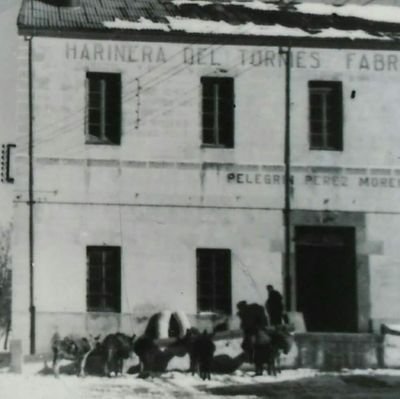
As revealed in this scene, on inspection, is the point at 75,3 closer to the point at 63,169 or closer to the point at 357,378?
the point at 63,169

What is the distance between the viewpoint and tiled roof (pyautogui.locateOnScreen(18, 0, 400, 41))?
2169cm

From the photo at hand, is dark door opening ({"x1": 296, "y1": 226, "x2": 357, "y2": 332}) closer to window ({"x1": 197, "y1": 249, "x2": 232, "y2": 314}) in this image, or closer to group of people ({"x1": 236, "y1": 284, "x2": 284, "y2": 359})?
group of people ({"x1": 236, "y1": 284, "x2": 284, "y2": 359})

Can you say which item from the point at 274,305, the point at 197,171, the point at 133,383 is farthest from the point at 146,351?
the point at 197,171

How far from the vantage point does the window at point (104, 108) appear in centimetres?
2161

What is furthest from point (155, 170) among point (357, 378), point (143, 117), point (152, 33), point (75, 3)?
point (357, 378)

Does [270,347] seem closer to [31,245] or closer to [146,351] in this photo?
[146,351]

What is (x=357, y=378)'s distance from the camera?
63.5ft

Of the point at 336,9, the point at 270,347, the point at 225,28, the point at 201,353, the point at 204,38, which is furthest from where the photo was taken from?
the point at 336,9

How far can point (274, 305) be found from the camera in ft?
70.0

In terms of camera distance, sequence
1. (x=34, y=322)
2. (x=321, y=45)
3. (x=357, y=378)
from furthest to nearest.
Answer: (x=321, y=45)
(x=34, y=322)
(x=357, y=378)

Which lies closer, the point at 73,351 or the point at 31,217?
the point at 73,351

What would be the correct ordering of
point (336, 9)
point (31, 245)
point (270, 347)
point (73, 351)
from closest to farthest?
point (73, 351)
point (270, 347)
point (31, 245)
point (336, 9)

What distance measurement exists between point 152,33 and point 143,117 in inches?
76.4

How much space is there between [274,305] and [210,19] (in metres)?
6.79
